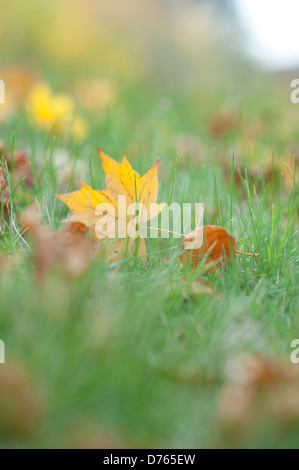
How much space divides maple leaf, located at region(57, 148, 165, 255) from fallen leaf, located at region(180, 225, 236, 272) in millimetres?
92

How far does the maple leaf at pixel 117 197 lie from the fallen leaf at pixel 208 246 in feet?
0.30

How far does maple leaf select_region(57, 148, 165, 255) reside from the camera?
0.97 m

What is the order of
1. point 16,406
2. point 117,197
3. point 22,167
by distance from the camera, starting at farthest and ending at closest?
point 22,167 < point 117,197 < point 16,406

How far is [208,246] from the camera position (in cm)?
99

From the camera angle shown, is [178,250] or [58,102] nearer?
[178,250]

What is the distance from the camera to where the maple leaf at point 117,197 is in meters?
0.97

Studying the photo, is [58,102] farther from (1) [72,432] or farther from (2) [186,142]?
(1) [72,432]

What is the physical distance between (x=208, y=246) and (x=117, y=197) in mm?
209

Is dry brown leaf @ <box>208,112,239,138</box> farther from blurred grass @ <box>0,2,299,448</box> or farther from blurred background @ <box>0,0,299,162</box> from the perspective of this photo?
blurred grass @ <box>0,2,299,448</box>

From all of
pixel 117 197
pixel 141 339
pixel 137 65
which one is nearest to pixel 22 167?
pixel 117 197

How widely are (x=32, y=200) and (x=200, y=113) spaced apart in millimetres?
1744

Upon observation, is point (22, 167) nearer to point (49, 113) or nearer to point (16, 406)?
point (49, 113)
